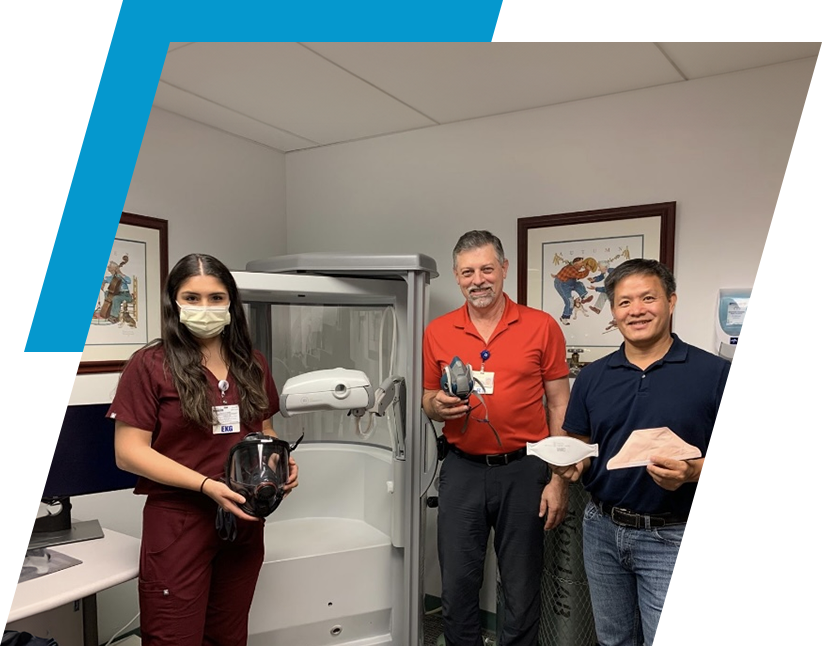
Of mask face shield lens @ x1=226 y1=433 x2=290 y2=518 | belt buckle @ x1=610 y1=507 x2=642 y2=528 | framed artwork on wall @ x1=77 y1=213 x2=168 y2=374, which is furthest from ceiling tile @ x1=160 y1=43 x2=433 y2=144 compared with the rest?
belt buckle @ x1=610 y1=507 x2=642 y2=528

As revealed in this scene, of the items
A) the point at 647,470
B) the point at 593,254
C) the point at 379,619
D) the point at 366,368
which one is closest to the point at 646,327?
the point at 647,470

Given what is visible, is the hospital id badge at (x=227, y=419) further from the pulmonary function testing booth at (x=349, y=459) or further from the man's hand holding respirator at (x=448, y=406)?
the man's hand holding respirator at (x=448, y=406)

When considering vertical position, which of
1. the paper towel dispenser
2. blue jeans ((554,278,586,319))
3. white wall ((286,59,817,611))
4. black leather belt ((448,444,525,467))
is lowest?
black leather belt ((448,444,525,467))

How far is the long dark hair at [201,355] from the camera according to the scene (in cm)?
163

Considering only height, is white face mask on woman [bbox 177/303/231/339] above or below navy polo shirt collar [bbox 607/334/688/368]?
above

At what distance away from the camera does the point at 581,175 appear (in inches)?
100.0

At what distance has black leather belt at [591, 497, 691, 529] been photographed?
1546mm

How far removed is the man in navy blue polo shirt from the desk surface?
1.26m

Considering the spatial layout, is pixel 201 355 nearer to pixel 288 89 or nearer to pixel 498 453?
pixel 498 453

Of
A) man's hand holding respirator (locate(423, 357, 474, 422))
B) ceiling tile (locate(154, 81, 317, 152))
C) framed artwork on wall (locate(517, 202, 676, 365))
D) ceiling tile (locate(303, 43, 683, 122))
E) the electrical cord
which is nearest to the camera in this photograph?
man's hand holding respirator (locate(423, 357, 474, 422))

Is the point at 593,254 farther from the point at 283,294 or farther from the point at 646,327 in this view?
the point at 283,294

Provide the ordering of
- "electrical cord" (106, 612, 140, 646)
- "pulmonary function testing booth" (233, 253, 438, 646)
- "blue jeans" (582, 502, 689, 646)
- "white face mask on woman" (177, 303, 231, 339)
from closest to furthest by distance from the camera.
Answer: "blue jeans" (582, 502, 689, 646) < "white face mask on woman" (177, 303, 231, 339) < "pulmonary function testing booth" (233, 253, 438, 646) < "electrical cord" (106, 612, 140, 646)

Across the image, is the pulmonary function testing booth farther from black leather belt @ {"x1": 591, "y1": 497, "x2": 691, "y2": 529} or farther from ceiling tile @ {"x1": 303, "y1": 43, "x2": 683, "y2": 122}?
black leather belt @ {"x1": 591, "y1": 497, "x2": 691, "y2": 529}

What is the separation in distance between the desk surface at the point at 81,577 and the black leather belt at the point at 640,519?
52.0 inches
